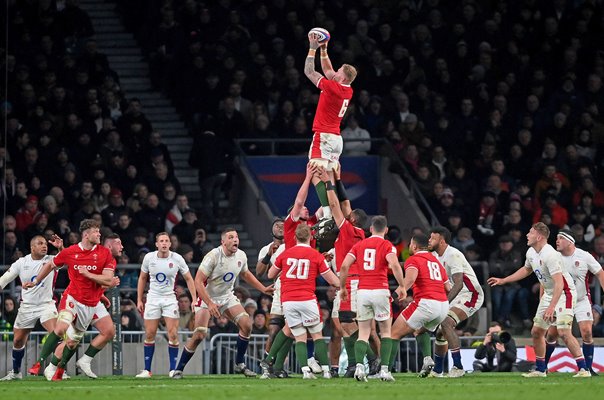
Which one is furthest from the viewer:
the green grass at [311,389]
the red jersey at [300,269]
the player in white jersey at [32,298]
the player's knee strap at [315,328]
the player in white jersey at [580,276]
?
the player in white jersey at [32,298]

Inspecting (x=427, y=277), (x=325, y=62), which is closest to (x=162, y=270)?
(x=325, y=62)

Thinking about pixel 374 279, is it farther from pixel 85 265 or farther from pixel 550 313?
pixel 85 265

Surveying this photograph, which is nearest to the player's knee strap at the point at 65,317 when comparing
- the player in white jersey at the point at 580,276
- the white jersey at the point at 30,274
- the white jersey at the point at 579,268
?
the white jersey at the point at 30,274

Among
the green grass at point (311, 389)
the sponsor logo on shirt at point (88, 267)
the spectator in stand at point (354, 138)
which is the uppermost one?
the spectator in stand at point (354, 138)

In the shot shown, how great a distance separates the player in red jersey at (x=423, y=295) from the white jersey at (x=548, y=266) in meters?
1.53

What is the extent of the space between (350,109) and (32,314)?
10.5 m

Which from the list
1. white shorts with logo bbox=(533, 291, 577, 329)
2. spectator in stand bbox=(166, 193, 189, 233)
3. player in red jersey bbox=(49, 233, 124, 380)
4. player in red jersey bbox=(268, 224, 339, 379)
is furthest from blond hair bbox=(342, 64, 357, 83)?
spectator in stand bbox=(166, 193, 189, 233)

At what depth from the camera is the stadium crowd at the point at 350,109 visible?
28.9 meters

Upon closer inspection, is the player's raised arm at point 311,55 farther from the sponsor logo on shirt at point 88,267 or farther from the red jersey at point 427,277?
the sponsor logo on shirt at point 88,267

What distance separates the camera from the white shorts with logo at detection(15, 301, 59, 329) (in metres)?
23.2

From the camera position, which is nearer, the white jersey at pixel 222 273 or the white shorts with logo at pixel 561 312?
the white shorts with logo at pixel 561 312

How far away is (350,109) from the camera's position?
31.8m

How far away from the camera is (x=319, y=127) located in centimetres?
2245

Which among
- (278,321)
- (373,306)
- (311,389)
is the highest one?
(373,306)
